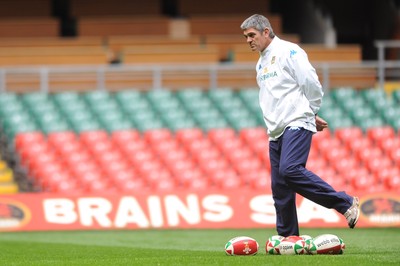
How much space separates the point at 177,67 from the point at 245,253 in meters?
13.2

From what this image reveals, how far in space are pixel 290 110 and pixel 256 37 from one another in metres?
0.74

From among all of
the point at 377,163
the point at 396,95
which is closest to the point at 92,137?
the point at 377,163

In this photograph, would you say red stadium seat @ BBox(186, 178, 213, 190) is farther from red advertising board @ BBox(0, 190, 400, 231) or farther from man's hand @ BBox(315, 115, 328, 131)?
man's hand @ BBox(315, 115, 328, 131)

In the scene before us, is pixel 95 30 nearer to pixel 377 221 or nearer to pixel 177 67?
pixel 177 67

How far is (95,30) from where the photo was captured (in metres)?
25.8

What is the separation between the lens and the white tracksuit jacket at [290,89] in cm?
1027

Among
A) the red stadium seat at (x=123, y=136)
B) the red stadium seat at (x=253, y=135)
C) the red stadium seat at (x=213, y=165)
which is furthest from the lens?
the red stadium seat at (x=253, y=135)

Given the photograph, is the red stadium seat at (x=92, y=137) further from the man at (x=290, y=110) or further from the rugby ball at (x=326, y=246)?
the rugby ball at (x=326, y=246)

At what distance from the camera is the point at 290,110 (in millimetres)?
10281

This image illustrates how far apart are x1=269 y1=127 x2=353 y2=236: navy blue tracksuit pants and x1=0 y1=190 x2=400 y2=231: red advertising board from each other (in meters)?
7.03

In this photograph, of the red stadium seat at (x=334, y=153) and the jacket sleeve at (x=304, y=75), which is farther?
the red stadium seat at (x=334, y=153)

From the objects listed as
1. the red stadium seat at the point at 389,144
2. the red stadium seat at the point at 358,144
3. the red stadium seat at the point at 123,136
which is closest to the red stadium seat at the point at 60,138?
the red stadium seat at the point at 123,136

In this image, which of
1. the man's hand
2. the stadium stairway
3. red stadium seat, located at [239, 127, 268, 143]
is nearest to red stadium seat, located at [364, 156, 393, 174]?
the stadium stairway

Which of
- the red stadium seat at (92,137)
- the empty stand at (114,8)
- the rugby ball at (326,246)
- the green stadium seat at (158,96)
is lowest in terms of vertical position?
the red stadium seat at (92,137)
